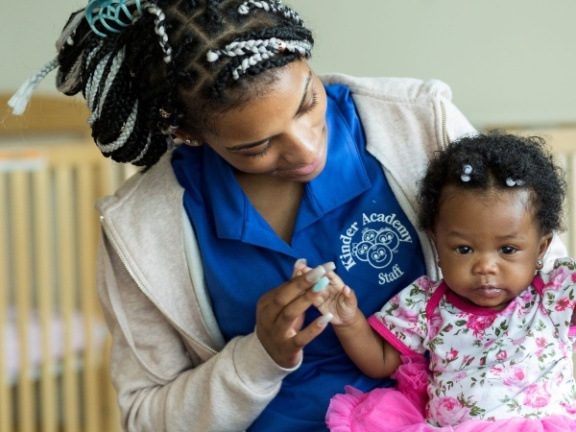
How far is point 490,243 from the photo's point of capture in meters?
1.23

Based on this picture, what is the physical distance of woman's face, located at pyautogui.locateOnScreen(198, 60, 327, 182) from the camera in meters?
1.18

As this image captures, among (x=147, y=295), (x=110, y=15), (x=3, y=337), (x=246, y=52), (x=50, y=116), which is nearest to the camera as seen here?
(x=246, y=52)

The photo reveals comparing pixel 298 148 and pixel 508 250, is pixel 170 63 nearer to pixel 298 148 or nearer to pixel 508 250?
pixel 298 148

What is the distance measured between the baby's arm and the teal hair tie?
1.47 feet

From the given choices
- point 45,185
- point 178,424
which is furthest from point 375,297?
point 45,185

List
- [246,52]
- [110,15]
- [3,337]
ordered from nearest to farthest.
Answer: [246,52] → [110,15] → [3,337]

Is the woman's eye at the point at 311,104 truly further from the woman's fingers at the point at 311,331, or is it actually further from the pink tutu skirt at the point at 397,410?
the pink tutu skirt at the point at 397,410

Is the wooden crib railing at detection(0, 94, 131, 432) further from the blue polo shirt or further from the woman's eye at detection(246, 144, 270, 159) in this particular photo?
the woman's eye at detection(246, 144, 270, 159)

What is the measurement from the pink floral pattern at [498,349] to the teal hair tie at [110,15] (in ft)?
1.80

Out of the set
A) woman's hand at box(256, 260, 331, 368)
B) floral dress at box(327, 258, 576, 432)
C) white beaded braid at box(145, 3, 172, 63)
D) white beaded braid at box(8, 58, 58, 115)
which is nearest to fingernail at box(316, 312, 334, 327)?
woman's hand at box(256, 260, 331, 368)

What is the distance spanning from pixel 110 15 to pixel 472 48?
145cm

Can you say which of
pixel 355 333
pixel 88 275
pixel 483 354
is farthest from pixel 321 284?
pixel 88 275

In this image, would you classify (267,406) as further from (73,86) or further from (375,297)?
(73,86)

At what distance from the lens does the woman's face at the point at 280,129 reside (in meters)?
1.18
